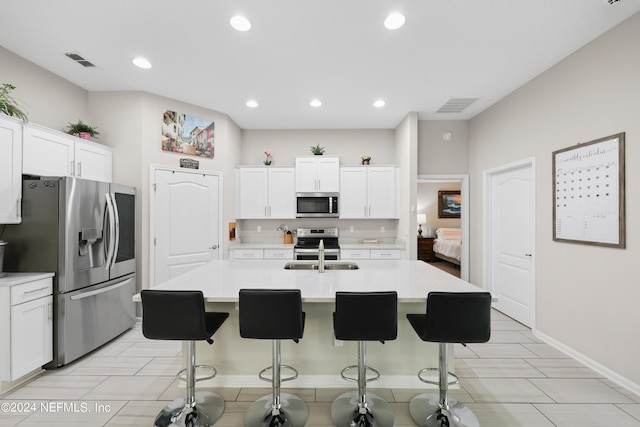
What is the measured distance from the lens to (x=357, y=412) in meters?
1.98

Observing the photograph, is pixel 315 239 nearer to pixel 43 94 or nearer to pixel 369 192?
pixel 369 192

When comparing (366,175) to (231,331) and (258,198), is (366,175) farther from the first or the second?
(231,331)

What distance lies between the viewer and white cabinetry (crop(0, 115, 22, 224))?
2447 mm

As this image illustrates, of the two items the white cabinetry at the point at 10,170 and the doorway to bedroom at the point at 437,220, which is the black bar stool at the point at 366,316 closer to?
the white cabinetry at the point at 10,170

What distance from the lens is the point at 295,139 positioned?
5.31m

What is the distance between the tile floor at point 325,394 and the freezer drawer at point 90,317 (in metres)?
0.15

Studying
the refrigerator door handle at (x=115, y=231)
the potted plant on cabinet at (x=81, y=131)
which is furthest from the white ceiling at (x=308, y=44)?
the refrigerator door handle at (x=115, y=231)

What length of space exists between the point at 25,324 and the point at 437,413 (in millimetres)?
3256

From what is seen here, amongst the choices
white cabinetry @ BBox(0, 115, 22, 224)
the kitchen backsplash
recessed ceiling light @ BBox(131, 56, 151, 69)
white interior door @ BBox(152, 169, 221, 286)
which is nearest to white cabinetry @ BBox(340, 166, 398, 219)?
the kitchen backsplash

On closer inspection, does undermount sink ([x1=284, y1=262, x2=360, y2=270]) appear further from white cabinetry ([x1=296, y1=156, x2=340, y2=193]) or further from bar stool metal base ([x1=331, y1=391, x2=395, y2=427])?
white cabinetry ([x1=296, y1=156, x2=340, y2=193])

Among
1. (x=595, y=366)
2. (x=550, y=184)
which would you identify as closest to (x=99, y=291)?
(x=595, y=366)

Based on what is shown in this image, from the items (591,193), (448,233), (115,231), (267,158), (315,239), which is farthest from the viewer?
(448,233)

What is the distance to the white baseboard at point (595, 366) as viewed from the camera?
7.64ft

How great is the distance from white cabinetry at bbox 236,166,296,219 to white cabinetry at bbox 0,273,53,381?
2.75m
